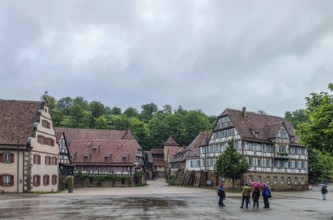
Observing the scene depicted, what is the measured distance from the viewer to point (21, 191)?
49094 mm

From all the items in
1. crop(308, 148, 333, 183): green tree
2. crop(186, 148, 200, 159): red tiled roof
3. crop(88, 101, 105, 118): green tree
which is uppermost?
crop(88, 101, 105, 118): green tree

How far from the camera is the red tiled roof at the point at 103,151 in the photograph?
7819cm

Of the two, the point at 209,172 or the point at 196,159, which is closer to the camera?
the point at 209,172

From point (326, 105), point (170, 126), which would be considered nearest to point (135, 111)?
point (170, 126)

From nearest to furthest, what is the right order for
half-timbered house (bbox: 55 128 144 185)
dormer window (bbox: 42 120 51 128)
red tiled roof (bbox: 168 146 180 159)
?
dormer window (bbox: 42 120 51 128)
half-timbered house (bbox: 55 128 144 185)
red tiled roof (bbox: 168 146 180 159)

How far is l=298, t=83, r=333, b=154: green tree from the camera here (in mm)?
22562

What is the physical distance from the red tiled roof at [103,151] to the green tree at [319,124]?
55795 millimetres

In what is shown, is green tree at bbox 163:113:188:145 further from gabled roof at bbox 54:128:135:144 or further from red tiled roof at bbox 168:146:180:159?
gabled roof at bbox 54:128:135:144

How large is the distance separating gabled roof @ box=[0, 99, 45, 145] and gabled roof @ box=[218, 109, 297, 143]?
3096 centimetres

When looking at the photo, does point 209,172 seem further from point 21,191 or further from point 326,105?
point 326,105

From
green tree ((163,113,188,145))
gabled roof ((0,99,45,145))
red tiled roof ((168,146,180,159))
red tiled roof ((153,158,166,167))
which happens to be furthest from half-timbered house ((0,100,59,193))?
green tree ((163,113,188,145))

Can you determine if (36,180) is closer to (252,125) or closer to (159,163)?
(252,125)

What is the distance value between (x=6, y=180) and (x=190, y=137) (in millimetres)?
100675

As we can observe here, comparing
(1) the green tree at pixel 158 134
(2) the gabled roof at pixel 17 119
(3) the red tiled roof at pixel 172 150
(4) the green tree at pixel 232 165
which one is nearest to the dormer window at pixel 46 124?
(2) the gabled roof at pixel 17 119
